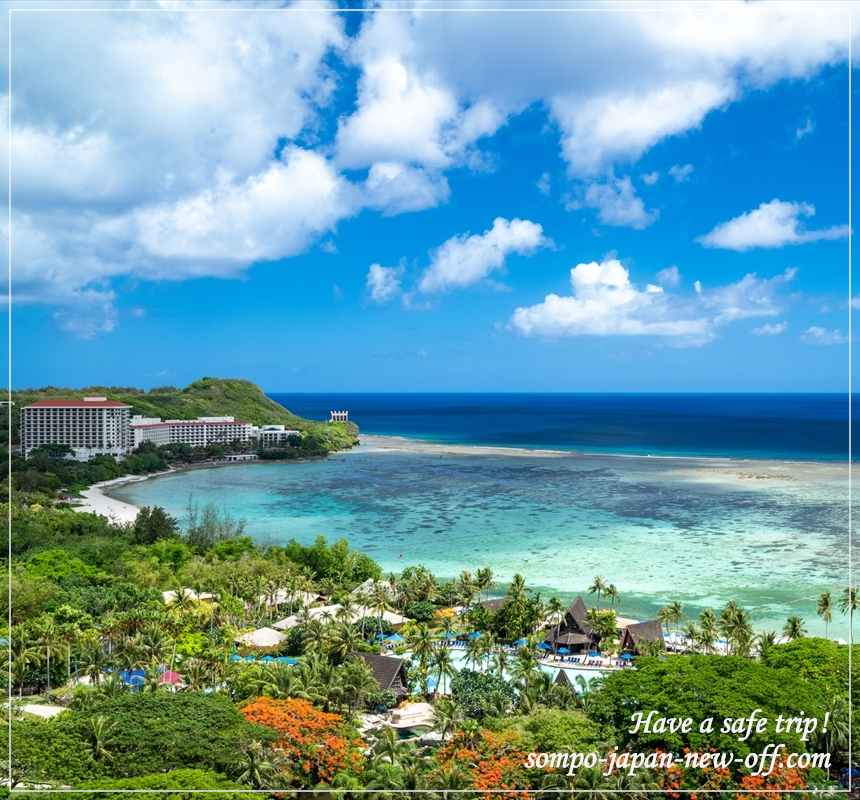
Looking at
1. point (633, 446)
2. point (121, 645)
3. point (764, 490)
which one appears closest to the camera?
point (121, 645)

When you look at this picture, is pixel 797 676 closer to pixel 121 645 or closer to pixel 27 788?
pixel 27 788

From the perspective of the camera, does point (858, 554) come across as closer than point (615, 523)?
Yes

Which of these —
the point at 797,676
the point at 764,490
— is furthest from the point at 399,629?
the point at 764,490

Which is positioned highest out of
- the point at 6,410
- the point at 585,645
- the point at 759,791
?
the point at 6,410

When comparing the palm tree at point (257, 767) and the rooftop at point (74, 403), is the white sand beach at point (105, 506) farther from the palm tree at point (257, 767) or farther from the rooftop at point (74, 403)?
the palm tree at point (257, 767)

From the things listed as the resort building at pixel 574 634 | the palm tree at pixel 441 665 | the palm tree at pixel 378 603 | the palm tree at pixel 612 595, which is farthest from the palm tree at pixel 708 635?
the palm tree at pixel 378 603

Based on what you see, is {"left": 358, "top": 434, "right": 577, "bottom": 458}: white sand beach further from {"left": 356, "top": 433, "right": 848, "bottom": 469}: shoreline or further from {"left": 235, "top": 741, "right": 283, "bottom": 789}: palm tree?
{"left": 235, "top": 741, "right": 283, "bottom": 789}: palm tree

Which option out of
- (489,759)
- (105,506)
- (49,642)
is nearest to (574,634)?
(489,759)

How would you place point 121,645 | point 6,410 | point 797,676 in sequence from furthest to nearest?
point 6,410
point 121,645
point 797,676
